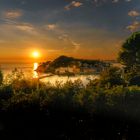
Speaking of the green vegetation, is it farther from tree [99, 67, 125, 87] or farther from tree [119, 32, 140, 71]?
tree [119, 32, 140, 71]

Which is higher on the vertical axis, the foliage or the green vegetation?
the foliage

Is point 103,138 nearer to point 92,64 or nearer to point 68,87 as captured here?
point 68,87

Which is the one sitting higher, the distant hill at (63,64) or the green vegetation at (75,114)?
the distant hill at (63,64)

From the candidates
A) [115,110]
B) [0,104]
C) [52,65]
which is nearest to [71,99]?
[115,110]

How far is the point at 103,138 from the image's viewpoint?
14383mm

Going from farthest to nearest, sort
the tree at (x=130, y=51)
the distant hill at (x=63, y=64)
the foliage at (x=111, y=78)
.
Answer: the tree at (x=130, y=51), the distant hill at (x=63, y=64), the foliage at (x=111, y=78)

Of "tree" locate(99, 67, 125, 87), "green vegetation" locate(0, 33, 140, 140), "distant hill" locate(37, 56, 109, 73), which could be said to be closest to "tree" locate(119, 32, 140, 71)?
"distant hill" locate(37, 56, 109, 73)

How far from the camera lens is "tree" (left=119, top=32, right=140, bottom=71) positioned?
273 feet

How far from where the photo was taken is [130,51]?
84.2 m

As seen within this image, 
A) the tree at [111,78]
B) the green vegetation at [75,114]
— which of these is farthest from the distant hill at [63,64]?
the green vegetation at [75,114]

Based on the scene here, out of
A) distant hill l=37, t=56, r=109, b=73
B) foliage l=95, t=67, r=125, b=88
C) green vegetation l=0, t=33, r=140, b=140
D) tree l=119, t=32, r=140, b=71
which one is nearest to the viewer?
green vegetation l=0, t=33, r=140, b=140

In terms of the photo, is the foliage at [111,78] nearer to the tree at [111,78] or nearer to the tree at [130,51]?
the tree at [111,78]

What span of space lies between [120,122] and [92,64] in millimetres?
58886

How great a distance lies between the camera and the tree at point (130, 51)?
8335 centimetres
